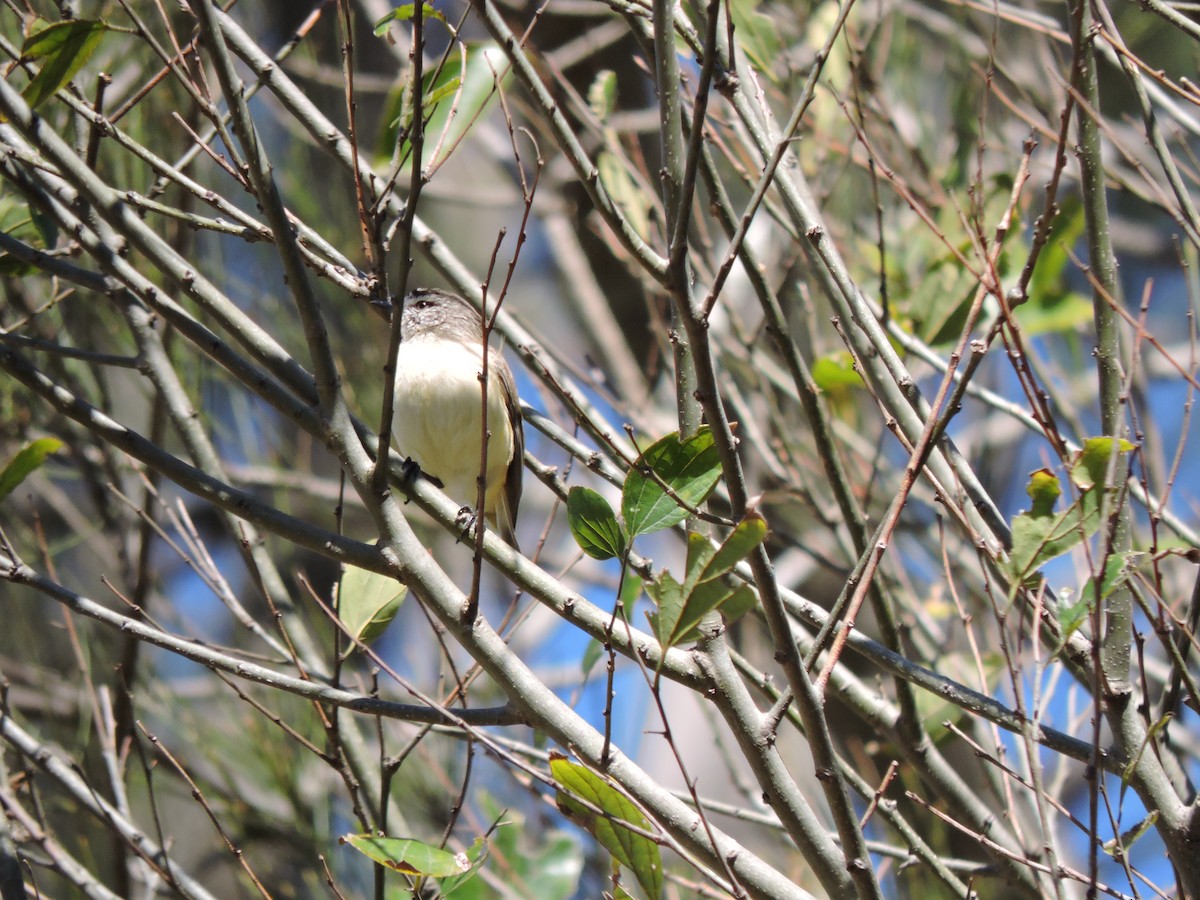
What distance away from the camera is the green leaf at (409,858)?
1.69m

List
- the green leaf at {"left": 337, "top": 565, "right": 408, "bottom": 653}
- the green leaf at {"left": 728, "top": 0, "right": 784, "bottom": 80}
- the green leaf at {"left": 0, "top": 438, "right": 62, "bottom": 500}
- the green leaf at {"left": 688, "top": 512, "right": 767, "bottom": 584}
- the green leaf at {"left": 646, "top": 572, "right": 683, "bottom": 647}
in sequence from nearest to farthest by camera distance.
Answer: the green leaf at {"left": 688, "top": 512, "right": 767, "bottom": 584}
the green leaf at {"left": 646, "top": 572, "right": 683, "bottom": 647}
the green leaf at {"left": 0, "top": 438, "right": 62, "bottom": 500}
the green leaf at {"left": 337, "top": 565, "right": 408, "bottom": 653}
the green leaf at {"left": 728, "top": 0, "right": 784, "bottom": 80}

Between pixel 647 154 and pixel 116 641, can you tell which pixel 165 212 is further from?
pixel 647 154

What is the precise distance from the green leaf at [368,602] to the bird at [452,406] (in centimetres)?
92

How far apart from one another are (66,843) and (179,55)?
3429 mm

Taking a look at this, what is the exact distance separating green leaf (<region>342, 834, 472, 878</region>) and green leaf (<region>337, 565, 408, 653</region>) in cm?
58

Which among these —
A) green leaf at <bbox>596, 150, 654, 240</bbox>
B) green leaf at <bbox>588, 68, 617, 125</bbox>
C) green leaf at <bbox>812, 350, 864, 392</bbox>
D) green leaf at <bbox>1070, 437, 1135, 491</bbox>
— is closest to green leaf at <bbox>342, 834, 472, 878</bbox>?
green leaf at <bbox>1070, 437, 1135, 491</bbox>

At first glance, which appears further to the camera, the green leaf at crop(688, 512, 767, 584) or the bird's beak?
the bird's beak

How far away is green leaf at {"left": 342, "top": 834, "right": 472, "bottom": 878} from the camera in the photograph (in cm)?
169

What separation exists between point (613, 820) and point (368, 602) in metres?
0.83

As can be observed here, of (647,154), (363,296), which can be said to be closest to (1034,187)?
(647,154)

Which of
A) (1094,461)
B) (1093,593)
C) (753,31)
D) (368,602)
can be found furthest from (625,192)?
(1093,593)

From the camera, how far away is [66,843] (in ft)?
14.2

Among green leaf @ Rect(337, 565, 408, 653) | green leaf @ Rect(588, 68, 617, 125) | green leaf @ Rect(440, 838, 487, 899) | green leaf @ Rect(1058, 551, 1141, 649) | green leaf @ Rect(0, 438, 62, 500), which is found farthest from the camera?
green leaf @ Rect(588, 68, 617, 125)

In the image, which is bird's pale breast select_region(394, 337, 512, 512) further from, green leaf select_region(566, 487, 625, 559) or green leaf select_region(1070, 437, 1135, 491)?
green leaf select_region(1070, 437, 1135, 491)
